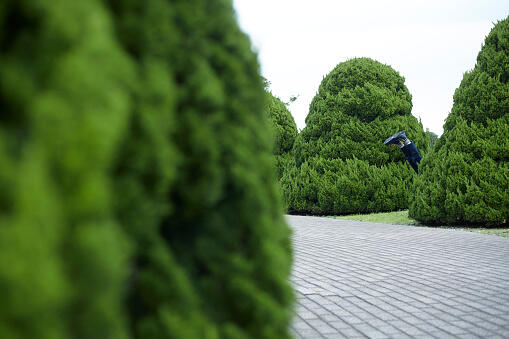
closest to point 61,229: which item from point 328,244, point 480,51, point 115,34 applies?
point 115,34

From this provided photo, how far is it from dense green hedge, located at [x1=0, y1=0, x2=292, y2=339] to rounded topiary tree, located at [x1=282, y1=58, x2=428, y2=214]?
12.9 metres

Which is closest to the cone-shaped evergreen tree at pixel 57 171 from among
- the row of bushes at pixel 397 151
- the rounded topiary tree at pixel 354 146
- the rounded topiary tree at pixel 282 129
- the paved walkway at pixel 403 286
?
the paved walkway at pixel 403 286

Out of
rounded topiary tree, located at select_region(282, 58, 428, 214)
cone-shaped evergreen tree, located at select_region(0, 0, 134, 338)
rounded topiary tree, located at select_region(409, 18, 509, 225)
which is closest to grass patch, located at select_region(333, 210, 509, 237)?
rounded topiary tree, located at select_region(409, 18, 509, 225)

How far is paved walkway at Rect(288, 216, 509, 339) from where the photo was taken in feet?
12.8

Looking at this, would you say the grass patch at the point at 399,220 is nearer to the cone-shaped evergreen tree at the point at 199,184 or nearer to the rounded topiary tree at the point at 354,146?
the rounded topiary tree at the point at 354,146

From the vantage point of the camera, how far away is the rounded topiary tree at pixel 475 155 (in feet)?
34.4

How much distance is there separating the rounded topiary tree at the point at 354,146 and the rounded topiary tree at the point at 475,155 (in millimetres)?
2718

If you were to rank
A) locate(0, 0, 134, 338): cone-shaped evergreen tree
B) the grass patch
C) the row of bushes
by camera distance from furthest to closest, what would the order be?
the row of bushes < the grass patch < locate(0, 0, 134, 338): cone-shaped evergreen tree

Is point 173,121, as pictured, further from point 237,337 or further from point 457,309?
point 457,309

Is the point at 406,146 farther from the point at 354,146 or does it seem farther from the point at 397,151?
the point at 354,146

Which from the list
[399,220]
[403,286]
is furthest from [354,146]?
[403,286]

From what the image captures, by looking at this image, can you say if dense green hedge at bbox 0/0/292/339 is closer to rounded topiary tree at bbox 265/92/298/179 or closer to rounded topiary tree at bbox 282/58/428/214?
rounded topiary tree at bbox 282/58/428/214

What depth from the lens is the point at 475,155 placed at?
36.0 feet

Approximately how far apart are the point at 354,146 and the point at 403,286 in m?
9.87
